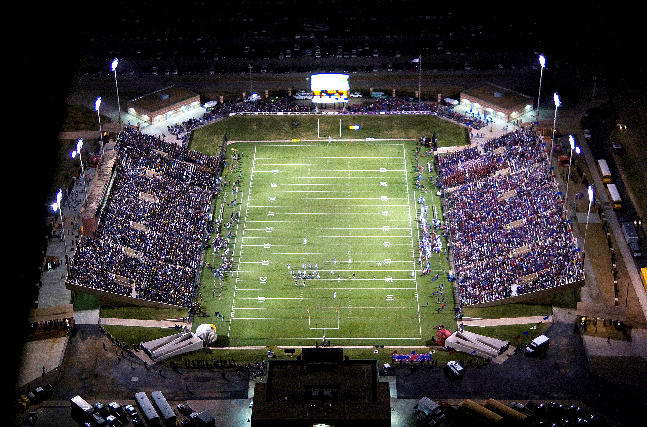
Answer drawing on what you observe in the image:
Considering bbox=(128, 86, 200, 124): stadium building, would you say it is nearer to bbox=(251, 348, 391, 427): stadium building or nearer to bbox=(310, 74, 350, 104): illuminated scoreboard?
bbox=(310, 74, 350, 104): illuminated scoreboard

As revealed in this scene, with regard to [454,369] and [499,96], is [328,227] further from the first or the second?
[499,96]

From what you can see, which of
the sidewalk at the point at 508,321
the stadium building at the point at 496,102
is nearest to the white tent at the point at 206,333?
the sidewalk at the point at 508,321

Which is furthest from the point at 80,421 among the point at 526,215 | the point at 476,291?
the point at 526,215

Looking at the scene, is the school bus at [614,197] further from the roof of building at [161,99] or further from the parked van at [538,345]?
the roof of building at [161,99]

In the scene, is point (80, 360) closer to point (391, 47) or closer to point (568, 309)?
point (568, 309)

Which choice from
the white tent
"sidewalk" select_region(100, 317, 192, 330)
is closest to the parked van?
the white tent

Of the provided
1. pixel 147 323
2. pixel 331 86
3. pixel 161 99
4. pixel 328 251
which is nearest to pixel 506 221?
pixel 328 251
